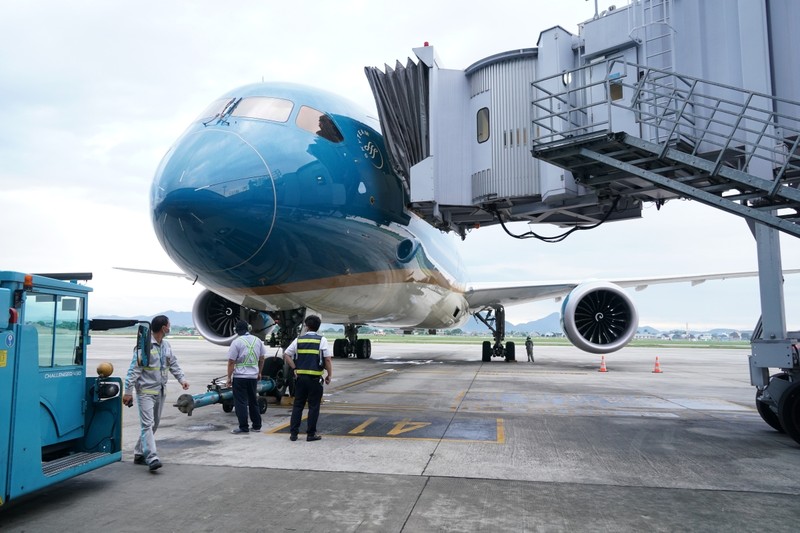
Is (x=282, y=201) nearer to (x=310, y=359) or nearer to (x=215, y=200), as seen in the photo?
(x=215, y=200)

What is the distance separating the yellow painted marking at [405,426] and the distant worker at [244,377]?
64.7 inches

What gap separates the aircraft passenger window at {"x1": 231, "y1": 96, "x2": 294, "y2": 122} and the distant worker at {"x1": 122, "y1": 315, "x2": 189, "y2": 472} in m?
3.50

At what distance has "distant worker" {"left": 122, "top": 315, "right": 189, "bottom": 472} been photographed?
4984 millimetres

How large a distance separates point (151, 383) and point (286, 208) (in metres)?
2.89

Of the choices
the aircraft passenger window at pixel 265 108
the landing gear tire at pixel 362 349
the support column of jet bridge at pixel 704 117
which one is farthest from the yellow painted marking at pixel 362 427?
the landing gear tire at pixel 362 349

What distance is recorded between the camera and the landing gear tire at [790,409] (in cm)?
626

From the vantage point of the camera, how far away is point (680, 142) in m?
6.46

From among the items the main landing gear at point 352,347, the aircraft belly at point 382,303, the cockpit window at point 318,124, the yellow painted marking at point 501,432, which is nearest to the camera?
the yellow painted marking at point 501,432

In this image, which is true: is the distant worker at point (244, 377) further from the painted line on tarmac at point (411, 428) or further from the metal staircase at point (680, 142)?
the metal staircase at point (680, 142)

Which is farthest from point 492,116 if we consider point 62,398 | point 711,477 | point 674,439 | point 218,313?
point 218,313

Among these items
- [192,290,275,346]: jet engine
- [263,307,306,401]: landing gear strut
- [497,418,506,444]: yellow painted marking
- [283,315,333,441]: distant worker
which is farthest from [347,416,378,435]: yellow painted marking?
[192,290,275,346]: jet engine

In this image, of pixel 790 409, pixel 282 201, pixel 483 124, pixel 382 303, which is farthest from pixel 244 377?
pixel 790 409

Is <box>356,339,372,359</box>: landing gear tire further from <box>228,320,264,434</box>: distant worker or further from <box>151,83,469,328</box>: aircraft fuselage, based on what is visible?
<box>228,320,264,434</box>: distant worker

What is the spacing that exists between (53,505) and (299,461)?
6.51ft
